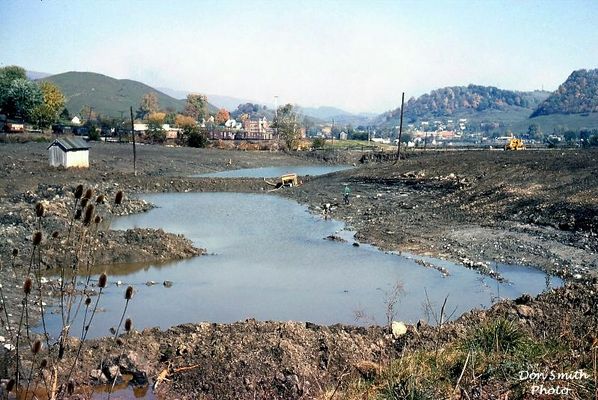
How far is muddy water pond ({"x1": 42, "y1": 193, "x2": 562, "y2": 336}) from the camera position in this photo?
13.3m

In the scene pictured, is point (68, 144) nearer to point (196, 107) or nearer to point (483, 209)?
point (483, 209)

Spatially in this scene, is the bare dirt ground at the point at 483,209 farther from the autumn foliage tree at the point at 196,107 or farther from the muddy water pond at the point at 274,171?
the autumn foliage tree at the point at 196,107

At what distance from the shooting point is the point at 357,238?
891 inches

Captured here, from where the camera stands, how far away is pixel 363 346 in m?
8.95

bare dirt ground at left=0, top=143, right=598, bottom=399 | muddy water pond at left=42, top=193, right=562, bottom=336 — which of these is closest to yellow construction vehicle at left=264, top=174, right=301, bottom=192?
bare dirt ground at left=0, top=143, right=598, bottom=399

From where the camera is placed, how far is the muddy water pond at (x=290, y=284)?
13.3 meters

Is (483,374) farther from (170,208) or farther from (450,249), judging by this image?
(170,208)

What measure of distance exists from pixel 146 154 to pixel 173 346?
4663cm

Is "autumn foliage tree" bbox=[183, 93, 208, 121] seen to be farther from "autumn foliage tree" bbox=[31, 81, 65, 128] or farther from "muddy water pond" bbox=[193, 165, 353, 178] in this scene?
"muddy water pond" bbox=[193, 165, 353, 178]

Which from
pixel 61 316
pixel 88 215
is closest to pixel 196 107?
pixel 61 316

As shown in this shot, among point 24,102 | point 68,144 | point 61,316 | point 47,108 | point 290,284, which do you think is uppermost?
point 24,102

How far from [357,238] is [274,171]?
36.2 m

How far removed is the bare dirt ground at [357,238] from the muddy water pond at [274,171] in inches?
112

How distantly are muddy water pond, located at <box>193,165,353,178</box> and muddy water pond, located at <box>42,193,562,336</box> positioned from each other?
2777 centimetres
